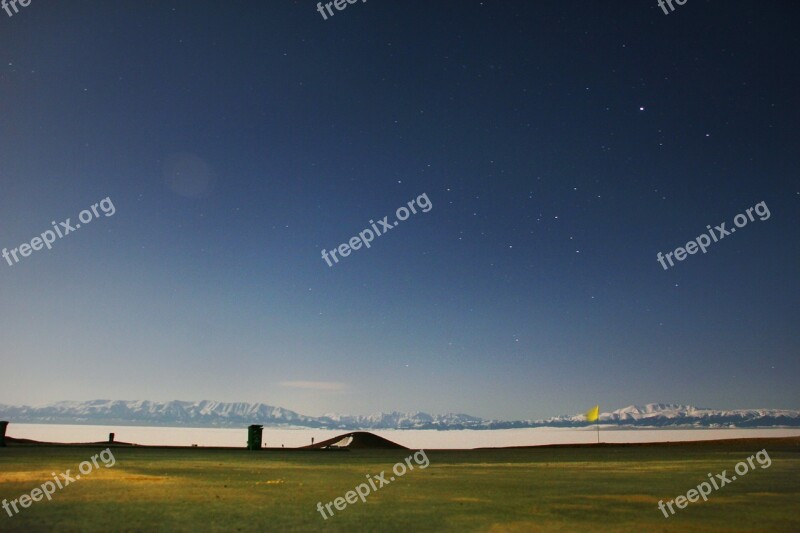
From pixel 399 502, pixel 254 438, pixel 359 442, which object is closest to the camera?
pixel 399 502

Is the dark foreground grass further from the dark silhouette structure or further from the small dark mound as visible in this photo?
the small dark mound

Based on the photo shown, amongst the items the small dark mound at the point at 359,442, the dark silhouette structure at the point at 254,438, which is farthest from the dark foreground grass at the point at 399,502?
the small dark mound at the point at 359,442

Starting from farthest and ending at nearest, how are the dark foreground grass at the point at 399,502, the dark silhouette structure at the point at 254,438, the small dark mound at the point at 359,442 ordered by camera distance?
the small dark mound at the point at 359,442 < the dark silhouette structure at the point at 254,438 < the dark foreground grass at the point at 399,502

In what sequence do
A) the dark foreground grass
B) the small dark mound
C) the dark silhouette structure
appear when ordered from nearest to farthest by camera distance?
the dark foreground grass, the dark silhouette structure, the small dark mound

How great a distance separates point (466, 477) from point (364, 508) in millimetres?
7191

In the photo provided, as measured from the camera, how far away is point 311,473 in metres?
17.2

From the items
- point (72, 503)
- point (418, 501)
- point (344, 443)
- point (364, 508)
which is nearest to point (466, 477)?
point (418, 501)

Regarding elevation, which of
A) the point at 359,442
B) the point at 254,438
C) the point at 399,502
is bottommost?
the point at 359,442

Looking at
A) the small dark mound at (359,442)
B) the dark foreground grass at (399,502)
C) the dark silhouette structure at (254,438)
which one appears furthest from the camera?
the small dark mound at (359,442)

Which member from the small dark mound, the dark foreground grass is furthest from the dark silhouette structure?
the dark foreground grass

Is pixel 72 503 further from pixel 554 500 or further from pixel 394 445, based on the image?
pixel 394 445

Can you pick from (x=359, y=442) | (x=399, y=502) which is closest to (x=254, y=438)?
(x=359, y=442)

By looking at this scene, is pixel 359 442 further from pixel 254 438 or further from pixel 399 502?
pixel 399 502

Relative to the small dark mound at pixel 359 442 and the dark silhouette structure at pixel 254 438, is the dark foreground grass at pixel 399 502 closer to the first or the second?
the dark silhouette structure at pixel 254 438
